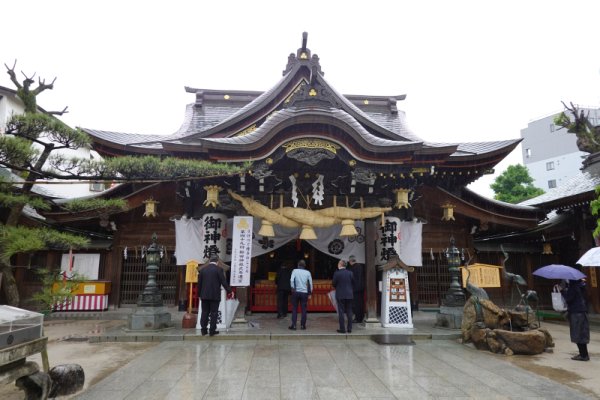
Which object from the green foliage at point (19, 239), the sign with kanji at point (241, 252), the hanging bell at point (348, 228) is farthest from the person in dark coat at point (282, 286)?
the green foliage at point (19, 239)

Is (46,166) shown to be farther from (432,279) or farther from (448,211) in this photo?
(432,279)

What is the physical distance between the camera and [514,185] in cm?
3569

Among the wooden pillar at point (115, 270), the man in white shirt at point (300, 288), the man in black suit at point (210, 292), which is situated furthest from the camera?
the wooden pillar at point (115, 270)

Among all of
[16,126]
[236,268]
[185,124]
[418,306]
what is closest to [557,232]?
[418,306]

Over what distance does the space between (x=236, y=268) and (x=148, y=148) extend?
198 inches

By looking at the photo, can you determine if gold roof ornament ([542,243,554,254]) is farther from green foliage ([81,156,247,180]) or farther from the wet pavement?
green foliage ([81,156,247,180])

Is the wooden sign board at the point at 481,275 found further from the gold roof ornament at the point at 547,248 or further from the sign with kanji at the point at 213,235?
the sign with kanji at the point at 213,235

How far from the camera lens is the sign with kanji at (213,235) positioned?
1051 centimetres

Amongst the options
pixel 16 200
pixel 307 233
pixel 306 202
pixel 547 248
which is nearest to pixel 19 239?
pixel 16 200

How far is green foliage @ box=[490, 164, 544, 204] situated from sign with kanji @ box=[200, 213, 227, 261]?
A: 31.9 metres

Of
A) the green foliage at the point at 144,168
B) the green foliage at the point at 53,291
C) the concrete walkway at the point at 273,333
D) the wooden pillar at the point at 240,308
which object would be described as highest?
the green foliage at the point at 144,168

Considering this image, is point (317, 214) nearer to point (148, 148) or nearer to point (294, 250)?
point (294, 250)

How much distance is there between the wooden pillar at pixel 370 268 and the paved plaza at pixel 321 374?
2237 mm

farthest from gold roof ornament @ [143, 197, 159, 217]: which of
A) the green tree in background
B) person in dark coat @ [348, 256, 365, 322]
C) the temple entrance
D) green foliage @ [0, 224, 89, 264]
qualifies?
person in dark coat @ [348, 256, 365, 322]
